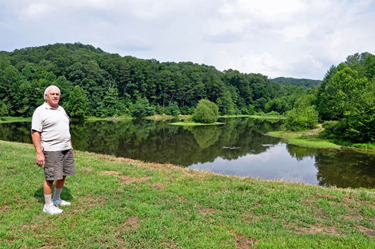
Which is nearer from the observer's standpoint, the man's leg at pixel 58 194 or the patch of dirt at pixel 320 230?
the patch of dirt at pixel 320 230

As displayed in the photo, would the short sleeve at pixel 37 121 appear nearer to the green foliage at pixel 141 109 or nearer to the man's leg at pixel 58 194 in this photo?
the man's leg at pixel 58 194

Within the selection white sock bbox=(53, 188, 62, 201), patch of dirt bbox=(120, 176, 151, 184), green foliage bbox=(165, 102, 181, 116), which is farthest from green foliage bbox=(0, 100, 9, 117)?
white sock bbox=(53, 188, 62, 201)

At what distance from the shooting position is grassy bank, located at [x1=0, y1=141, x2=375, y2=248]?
464 cm

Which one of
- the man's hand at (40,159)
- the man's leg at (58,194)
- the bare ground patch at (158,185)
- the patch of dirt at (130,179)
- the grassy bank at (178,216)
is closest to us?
the grassy bank at (178,216)

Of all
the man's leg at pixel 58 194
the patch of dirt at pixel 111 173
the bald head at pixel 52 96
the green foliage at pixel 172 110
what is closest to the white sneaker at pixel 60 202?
the man's leg at pixel 58 194

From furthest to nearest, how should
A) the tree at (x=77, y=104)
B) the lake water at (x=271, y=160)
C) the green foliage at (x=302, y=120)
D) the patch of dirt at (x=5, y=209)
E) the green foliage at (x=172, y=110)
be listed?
the green foliage at (x=172, y=110), the tree at (x=77, y=104), the green foliage at (x=302, y=120), the lake water at (x=271, y=160), the patch of dirt at (x=5, y=209)

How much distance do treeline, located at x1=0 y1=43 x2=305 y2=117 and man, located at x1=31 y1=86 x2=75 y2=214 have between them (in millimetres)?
66130

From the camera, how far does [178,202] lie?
653 centimetres

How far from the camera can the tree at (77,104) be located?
66062 mm

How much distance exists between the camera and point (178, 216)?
5.70m

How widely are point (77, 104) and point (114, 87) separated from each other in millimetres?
24650

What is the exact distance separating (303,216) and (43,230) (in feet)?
19.0

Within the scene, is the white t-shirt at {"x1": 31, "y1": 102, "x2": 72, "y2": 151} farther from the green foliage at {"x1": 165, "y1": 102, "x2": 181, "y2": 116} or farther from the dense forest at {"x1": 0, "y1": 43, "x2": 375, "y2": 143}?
the green foliage at {"x1": 165, "y1": 102, "x2": 181, "y2": 116}

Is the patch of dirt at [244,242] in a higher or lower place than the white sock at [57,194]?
lower
